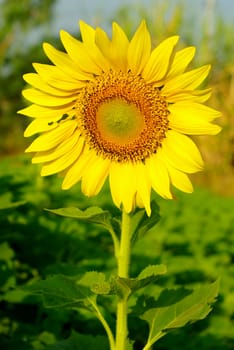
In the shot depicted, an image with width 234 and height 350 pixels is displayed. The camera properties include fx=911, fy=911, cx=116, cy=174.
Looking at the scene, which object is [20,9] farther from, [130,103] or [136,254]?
[130,103]

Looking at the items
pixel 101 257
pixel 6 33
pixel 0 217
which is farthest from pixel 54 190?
pixel 6 33

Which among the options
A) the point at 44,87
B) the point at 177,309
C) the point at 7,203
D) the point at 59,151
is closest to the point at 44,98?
the point at 44,87

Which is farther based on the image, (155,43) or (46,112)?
(155,43)

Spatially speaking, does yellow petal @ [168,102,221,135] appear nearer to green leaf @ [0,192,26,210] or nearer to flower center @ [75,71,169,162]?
flower center @ [75,71,169,162]

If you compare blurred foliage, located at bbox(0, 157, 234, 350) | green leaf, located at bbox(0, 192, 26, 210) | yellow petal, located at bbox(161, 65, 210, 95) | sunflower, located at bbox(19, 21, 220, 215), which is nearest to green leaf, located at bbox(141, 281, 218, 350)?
blurred foliage, located at bbox(0, 157, 234, 350)

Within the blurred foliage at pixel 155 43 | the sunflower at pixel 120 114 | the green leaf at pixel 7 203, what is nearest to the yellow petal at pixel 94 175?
the sunflower at pixel 120 114

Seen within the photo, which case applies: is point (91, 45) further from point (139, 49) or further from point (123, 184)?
point (123, 184)
